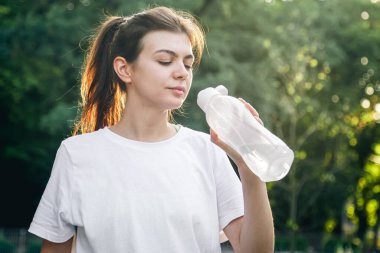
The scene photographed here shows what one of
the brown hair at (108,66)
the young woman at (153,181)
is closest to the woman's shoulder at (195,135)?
the young woman at (153,181)

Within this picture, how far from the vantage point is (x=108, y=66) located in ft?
11.4

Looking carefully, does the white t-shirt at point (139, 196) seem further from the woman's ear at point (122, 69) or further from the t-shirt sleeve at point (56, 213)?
the woman's ear at point (122, 69)

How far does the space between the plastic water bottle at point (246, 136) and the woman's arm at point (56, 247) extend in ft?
2.66

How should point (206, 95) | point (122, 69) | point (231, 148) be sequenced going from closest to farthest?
point (231, 148), point (206, 95), point (122, 69)

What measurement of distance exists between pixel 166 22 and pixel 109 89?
0.57m

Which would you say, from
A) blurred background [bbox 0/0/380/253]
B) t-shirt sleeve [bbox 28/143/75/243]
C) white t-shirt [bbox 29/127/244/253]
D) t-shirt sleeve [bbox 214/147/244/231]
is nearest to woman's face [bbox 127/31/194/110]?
white t-shirt [bbox 29/127/244/253]

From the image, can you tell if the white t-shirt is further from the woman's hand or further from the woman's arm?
the woman's hand

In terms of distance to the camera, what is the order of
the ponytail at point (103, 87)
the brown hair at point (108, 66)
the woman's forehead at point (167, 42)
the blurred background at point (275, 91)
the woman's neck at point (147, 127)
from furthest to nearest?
1. the blurred background at point (275, 91)
2. the ponytail at point (103, 87)
3. the brown hair at point (108, 66)
4. the woman's neck at point (147, 127)
5. the woman's forehead at point (167, 42)

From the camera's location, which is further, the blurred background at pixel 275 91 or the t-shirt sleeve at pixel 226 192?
the blurred background at pixel 275 91

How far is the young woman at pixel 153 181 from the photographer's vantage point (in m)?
2.87

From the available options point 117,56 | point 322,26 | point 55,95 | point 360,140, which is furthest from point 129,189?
point 360,140

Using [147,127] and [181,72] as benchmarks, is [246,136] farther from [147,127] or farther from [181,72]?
[147,127]

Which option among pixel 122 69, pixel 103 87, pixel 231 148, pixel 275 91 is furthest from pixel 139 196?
pixel 275 91

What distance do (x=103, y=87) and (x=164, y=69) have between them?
2.10 ft
